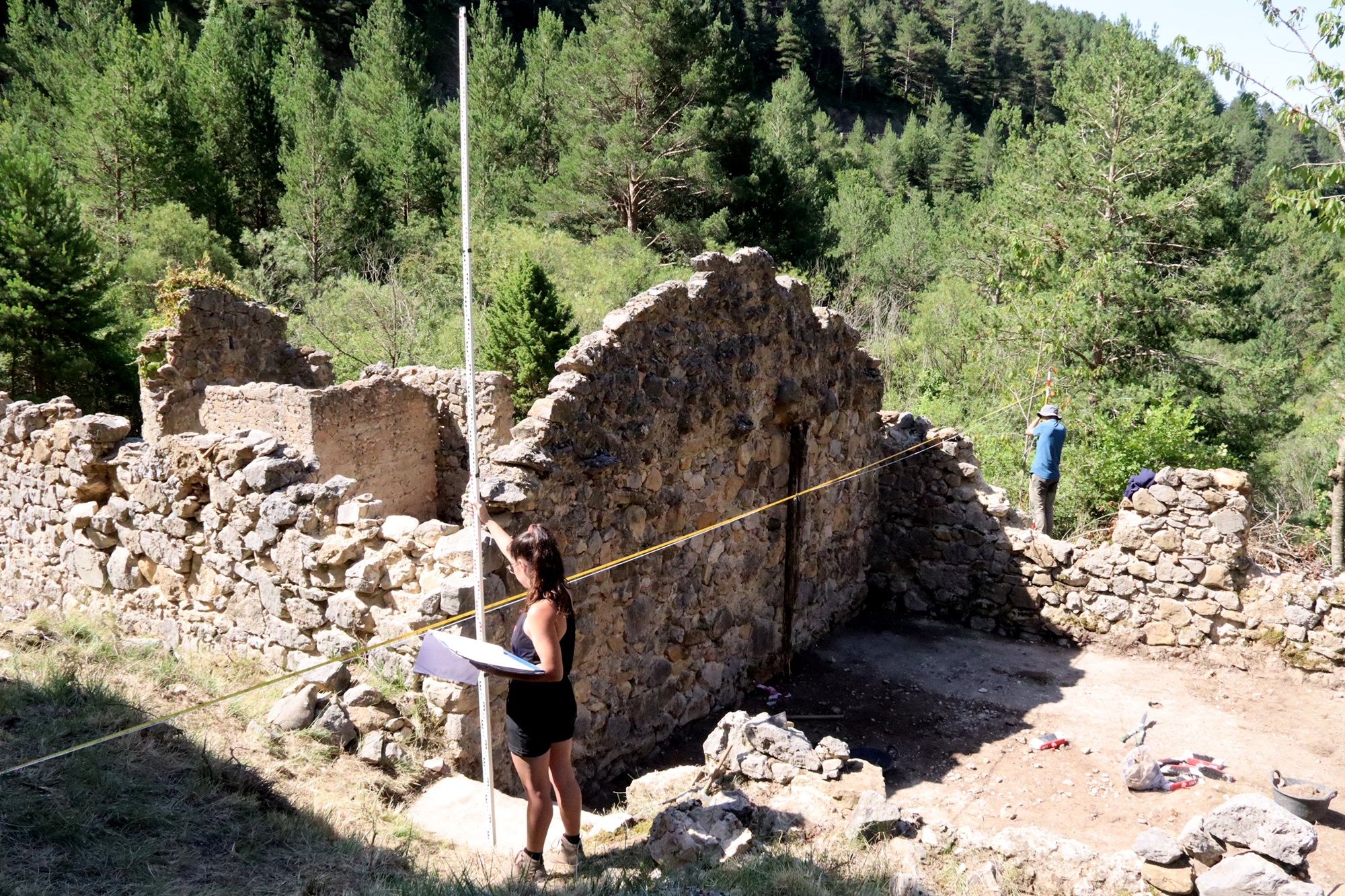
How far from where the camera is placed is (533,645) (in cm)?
415

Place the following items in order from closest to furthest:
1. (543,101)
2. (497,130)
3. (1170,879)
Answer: (1170,879), (497,130), (543,101)

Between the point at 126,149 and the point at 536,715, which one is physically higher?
the point at 126,149

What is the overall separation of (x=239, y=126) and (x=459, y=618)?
34.0 m

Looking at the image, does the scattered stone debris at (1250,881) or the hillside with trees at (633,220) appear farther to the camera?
the hillside with trees at (633,220)

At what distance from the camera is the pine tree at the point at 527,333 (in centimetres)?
1938

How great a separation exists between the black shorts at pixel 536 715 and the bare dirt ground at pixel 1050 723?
10.6ft

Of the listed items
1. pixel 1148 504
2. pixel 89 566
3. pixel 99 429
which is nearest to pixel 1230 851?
pixel 1148 504

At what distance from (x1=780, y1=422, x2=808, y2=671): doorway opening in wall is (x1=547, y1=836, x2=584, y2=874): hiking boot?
188 inches

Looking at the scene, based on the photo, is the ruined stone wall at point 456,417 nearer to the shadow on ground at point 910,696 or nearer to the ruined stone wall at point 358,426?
the ruined stone wall at point 358,426

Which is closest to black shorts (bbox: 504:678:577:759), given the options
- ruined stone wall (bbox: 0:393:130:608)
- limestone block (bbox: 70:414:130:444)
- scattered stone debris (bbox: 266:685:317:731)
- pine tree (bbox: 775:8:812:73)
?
scattered stone debris (bbox: 266:685:317:731)

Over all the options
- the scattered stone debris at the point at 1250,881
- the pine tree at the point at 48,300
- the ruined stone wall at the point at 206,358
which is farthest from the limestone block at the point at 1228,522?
the pine tree at the point at 48,300

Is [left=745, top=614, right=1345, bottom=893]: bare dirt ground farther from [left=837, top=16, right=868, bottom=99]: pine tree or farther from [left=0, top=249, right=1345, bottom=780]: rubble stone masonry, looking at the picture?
[left=837, top=16, right=868, bottom=99]: pine tree

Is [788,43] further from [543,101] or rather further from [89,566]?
[89,566]

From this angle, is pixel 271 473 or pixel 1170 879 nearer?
pixel 1170 879
